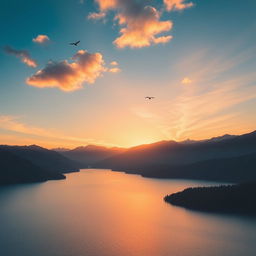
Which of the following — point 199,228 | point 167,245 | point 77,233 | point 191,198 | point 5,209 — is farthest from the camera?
point 191,198

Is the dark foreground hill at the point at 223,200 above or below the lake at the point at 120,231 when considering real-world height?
above

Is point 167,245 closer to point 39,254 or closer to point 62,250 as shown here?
point 62,250

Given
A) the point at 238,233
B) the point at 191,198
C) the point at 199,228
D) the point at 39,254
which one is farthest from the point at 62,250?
the point at 191,198

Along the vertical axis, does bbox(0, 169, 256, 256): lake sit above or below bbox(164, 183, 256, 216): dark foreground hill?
below

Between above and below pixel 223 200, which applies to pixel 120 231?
below

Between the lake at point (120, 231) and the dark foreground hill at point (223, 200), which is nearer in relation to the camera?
the lake at point (120, 231)

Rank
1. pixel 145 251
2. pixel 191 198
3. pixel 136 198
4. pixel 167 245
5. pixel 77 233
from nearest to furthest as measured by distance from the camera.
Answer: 1. pixel 145 251
2. pixel 167 245
3. pixel 77 233
4. pixel 191 198
5. pixel 136 198

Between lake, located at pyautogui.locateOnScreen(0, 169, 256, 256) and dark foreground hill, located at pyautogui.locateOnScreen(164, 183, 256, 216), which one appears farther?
dark foreground hill, located at pyautogui.locateOnScreen(164, 183, 256, 216)

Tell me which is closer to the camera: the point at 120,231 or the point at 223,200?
the point at 120,231
